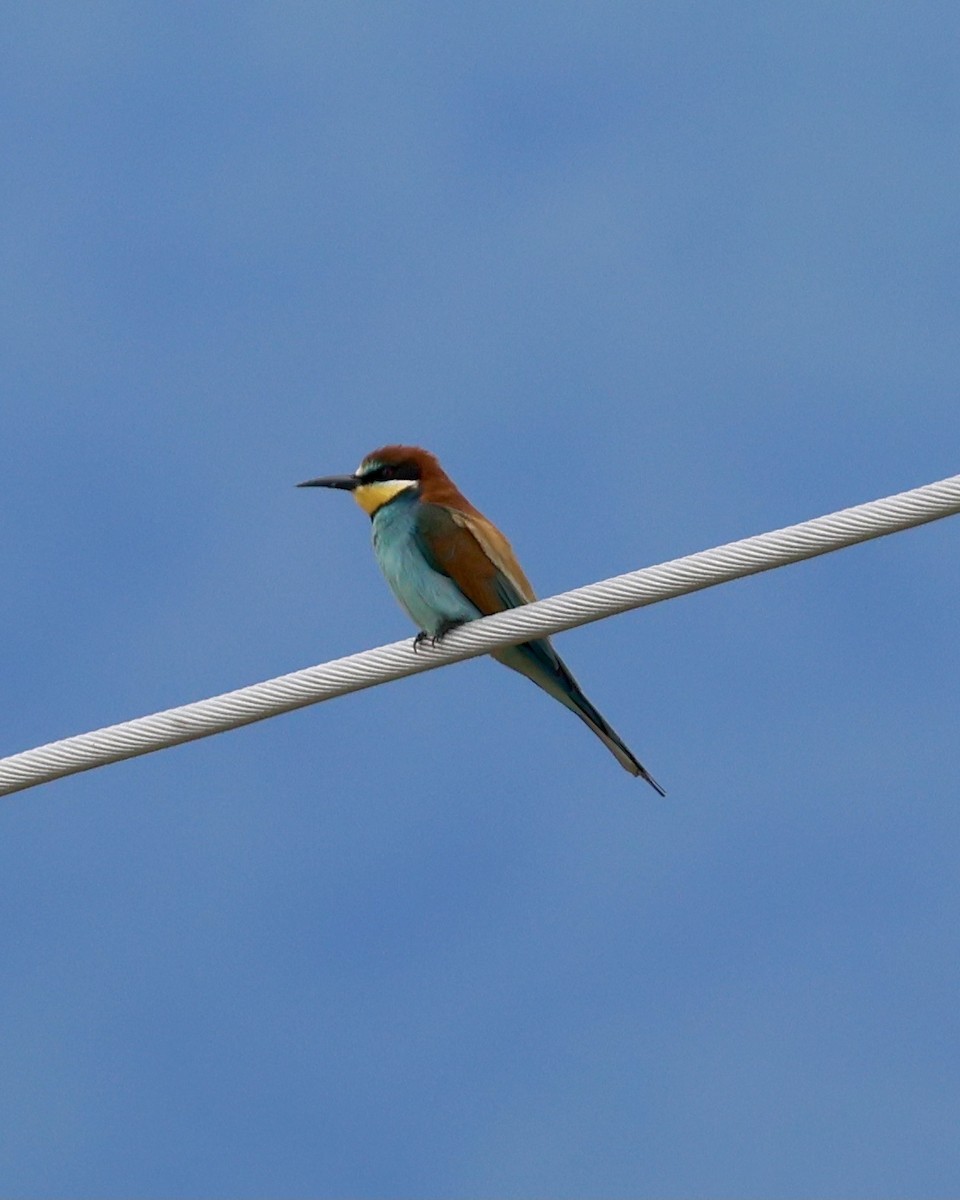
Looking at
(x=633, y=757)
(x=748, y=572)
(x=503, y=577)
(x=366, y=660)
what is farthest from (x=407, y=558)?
(x=748, y=572)

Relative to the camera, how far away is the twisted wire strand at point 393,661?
2.74 meters

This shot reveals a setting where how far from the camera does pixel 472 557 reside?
394 cm

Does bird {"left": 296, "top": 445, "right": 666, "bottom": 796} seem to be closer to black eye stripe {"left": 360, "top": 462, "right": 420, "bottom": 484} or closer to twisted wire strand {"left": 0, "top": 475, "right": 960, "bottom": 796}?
black eye stripe {"left": 360, "top": 462, "right": 420, "bottom": 484}

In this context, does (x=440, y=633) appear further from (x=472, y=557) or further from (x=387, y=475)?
(x=387, y=475)

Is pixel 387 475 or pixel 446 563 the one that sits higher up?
pixel 387 475

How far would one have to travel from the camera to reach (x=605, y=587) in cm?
286

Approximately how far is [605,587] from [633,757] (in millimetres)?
812

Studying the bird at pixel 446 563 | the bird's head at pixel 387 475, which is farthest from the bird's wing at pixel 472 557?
the bird's head at pixel 387 475

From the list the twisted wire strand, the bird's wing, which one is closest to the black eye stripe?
the bird's wing

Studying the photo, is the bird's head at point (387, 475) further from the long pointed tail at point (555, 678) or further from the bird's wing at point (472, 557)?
the long pointed tail at point (555, 678)

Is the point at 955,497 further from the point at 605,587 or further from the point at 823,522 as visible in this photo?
the point at 605,587

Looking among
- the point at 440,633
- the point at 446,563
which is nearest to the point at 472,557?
the point at 446,563

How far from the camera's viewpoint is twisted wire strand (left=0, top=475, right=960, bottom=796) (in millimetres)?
2740

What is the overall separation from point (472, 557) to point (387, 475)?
372mm
